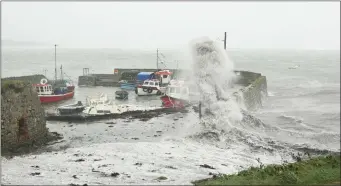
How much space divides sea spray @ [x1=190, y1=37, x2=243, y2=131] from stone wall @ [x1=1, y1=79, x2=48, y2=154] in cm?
1072

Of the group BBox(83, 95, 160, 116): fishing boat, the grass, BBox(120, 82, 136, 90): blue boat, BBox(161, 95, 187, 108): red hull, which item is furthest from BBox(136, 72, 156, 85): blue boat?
the grass

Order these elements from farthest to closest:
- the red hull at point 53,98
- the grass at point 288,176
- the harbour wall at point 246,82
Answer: the harbour wall at point 246,82 → the red hull at point 53,98 → the grass at point 288,176

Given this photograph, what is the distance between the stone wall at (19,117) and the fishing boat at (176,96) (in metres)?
13.0

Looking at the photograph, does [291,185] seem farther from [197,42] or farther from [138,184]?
[197,42]

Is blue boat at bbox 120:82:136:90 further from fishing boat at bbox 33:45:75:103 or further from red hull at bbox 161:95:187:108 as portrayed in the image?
red hull at bbox 161:95:187:108

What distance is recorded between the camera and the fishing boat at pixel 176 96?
32.2 m

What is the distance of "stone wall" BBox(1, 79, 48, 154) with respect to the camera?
1886cm

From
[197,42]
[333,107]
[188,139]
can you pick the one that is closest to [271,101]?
[333,107]

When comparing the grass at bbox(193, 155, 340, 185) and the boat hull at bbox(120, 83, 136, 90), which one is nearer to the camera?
the grass at bbox(193, 155, 340, 185)

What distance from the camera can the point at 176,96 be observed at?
3306cm

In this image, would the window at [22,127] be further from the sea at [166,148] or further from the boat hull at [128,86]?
the boat hull at [128,86]

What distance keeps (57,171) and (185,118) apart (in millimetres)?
13923

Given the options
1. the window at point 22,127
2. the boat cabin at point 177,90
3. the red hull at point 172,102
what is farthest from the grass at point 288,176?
the boat cabin at point 177,90

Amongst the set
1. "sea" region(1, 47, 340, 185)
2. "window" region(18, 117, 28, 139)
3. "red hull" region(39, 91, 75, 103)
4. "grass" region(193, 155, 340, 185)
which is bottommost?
"sea" region(1, 47, 340, 185)
